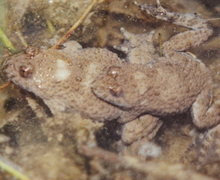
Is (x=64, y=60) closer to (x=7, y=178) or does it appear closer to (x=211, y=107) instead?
(x=7, y=178)

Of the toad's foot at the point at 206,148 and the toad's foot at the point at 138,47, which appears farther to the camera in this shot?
the toad's foot at the point at 138,47

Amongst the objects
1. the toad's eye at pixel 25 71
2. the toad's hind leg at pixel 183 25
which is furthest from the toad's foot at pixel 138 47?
the toad's eye at pixel 25 71

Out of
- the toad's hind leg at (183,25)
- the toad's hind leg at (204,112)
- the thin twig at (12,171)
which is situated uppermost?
the toad's hind leg at (183,25)

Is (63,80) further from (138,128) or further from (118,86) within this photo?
(138,128)

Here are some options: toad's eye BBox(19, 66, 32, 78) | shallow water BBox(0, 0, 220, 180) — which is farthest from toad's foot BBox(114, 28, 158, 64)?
toad's eye BBox(19, 66, 32, 78)

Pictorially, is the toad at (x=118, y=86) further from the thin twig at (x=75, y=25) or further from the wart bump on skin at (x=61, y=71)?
the thin twig at (x=75, y=25)

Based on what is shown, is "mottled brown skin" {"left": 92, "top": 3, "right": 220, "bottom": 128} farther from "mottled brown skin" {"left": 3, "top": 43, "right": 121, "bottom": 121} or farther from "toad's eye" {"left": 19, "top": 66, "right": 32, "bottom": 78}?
"toad's eye" {"left": 19, "top": 66, "right": 32, "bottom": 78}

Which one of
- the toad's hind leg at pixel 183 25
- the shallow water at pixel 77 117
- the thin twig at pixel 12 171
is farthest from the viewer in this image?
the toad's hind leg at pixel 183 25
